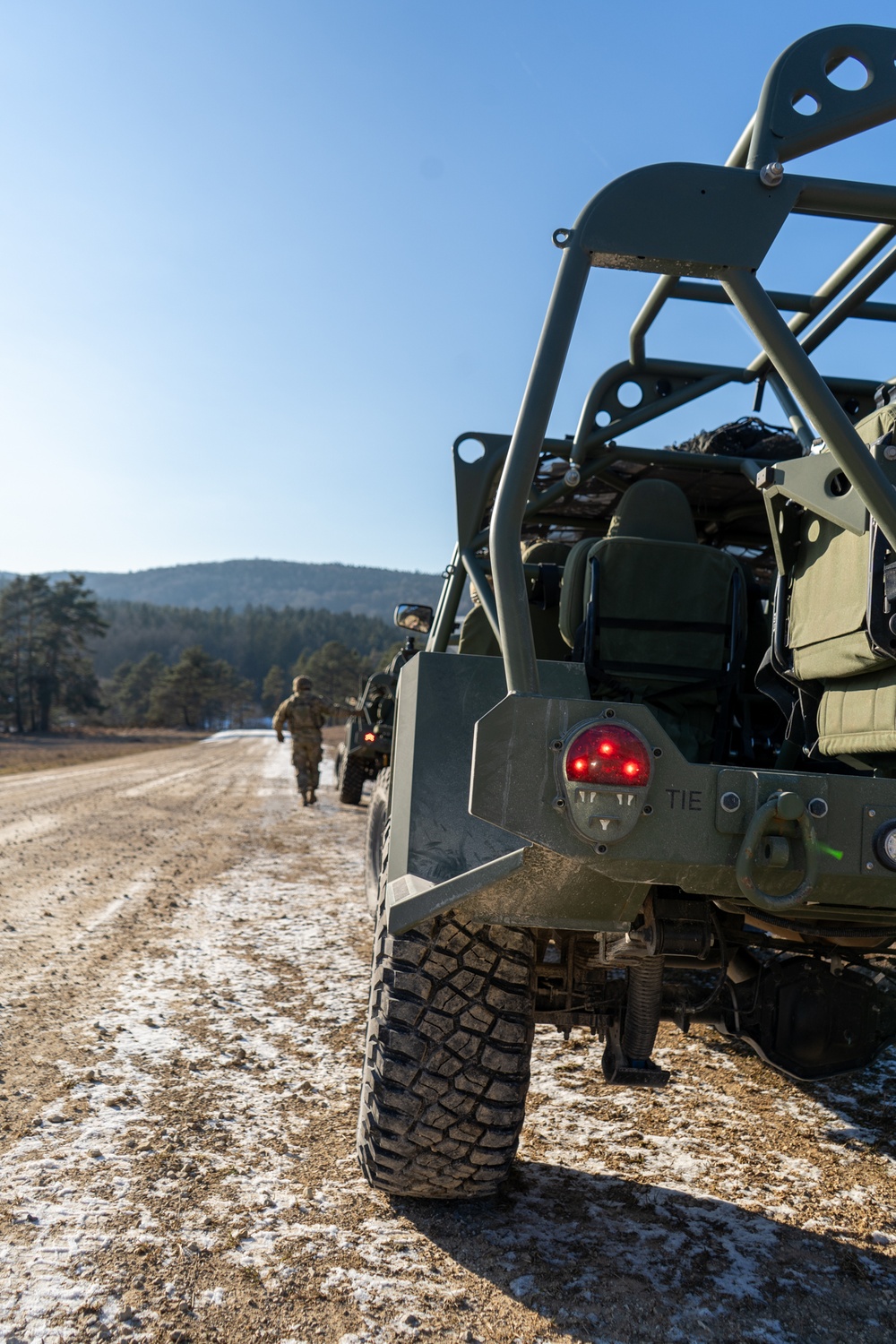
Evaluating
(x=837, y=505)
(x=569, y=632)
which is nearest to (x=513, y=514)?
(x=837, y=505)

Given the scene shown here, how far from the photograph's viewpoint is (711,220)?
2086 millimetres

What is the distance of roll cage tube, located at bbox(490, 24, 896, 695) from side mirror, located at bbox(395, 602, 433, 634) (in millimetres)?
2822

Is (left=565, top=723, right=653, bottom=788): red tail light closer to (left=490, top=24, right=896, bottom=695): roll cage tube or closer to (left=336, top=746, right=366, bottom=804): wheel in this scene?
(left=490, top=24, right=896, bottom=695): roll cage tube

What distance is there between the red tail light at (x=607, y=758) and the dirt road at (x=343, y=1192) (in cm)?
119

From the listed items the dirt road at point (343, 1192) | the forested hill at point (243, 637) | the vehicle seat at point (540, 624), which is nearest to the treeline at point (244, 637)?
the forested hill at point (243, 637)

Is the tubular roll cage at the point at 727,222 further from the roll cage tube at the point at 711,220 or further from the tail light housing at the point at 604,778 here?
the tail light housing at the point at 604,778

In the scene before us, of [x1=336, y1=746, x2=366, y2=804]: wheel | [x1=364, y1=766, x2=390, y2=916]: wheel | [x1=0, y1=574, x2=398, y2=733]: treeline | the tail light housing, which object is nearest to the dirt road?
[x1=364, y1=766, x2=390, y2=916]: wheel

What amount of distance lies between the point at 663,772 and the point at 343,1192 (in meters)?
1.56

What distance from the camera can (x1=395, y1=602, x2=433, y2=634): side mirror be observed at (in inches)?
197

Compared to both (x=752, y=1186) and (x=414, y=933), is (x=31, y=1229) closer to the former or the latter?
(x=414, y=933)

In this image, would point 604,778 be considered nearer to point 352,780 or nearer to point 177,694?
point 352,780

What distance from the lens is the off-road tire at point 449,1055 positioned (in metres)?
2.38

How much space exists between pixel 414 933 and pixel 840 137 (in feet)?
6.96

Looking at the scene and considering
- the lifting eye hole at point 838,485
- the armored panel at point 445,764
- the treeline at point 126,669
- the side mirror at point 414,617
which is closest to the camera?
the lifting eye hole at point 838,485
